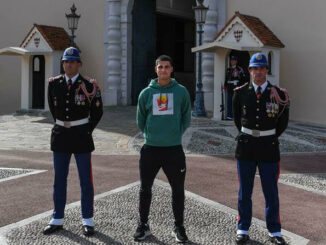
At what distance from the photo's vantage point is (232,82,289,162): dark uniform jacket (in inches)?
174

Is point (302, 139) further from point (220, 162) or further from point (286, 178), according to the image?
point (286, 178)

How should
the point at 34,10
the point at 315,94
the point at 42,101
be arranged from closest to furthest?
the point at 315,94 < the point at 42,101 < the point at 34,10

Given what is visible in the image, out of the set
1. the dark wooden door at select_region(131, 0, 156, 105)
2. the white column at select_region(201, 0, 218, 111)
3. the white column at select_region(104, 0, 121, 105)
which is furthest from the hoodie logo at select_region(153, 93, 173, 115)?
the dark wooden door at select_region(131, 0, 156, 105)

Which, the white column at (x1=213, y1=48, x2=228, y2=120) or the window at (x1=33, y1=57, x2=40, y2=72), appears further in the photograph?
the window at (x1=33, y1=57, x2=40, y2=72)

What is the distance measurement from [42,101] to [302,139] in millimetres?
10441

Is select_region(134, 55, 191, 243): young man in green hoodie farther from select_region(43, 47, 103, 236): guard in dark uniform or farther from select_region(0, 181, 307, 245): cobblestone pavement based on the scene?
select_region(43, 47, 103, 236): guard in dark uniform

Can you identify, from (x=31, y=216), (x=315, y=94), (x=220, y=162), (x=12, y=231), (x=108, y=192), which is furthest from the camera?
(x=315, y=94)

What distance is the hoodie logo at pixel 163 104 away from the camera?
434 cm

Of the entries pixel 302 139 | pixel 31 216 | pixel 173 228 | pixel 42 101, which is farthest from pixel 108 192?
pixel 42 101

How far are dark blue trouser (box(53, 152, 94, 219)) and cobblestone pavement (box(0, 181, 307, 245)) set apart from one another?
0.20 metres

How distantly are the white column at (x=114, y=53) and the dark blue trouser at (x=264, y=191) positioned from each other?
14210 millimetres

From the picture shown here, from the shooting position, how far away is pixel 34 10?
20328mm

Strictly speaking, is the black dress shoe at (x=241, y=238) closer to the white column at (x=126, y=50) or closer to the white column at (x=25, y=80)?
the white column at (x=126, y=50)

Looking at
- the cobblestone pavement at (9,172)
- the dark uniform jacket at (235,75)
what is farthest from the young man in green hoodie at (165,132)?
the dark uniform jacket at (235,75)
